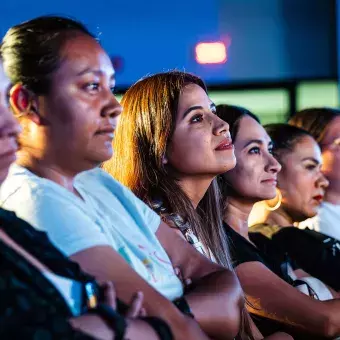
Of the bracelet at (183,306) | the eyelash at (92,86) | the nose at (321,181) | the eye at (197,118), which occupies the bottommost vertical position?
the nose at (321,181)

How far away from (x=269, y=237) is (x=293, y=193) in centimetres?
33

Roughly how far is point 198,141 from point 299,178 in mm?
995

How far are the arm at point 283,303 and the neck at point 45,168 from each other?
90 centimetres

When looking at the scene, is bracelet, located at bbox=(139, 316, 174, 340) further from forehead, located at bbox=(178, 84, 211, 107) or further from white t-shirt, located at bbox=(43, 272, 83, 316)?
forehead, located at bbox=(178, 84, 211, 107)

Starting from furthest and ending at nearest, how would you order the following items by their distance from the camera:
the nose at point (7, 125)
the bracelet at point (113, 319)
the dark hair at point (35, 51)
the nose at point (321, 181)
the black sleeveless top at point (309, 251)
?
the nose at point (321, 181), the black sleeveless top at point (309, 251), the dark hair at point (35, 51), the nose at point (7, 125), the bracelet at point (113, 319)

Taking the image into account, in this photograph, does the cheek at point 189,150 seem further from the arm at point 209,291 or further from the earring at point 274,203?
the earring at point 274,203

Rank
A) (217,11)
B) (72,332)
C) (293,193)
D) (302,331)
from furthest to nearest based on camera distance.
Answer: (217,11) < (293,193) < (302,331) < (72,332)

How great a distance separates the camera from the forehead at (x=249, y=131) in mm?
2744

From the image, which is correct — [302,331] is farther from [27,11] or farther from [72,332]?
[27,11]

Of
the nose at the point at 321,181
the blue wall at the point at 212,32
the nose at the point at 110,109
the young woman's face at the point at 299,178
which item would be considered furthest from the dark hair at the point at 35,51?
the blue wall at the point at 212,32

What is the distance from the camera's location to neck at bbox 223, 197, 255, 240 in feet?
8.82

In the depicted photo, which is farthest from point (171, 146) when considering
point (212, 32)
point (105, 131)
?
point (212, 32)

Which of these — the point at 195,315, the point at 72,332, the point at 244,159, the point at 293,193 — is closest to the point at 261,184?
the point at 244,159

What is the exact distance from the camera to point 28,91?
5.34ft
